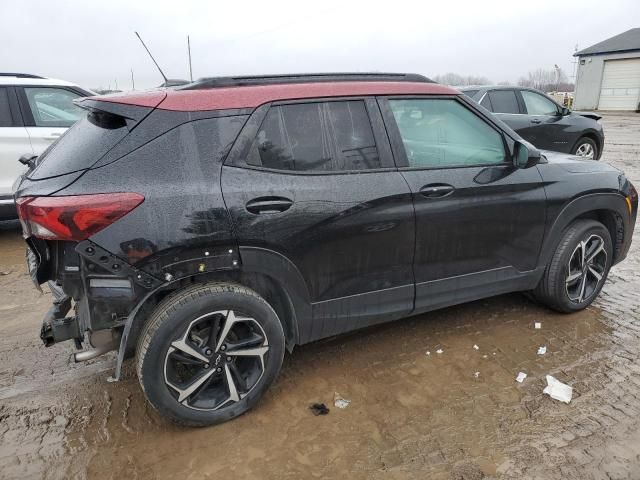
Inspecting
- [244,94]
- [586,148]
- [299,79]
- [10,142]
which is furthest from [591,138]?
[10,142]

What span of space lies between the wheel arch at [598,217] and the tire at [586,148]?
6.44 m

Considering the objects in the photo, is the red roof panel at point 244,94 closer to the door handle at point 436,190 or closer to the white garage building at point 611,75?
the door handle at point 436,190

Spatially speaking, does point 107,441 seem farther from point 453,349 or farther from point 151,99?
point 453,349

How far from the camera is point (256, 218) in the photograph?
96.5 inches

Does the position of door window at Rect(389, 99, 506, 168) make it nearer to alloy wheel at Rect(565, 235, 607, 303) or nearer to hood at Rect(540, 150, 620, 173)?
hood at Rect(540, 150, 620, 173)

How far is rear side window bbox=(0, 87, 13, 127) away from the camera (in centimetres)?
562

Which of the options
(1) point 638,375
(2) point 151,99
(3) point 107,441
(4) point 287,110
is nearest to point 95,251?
(2) point 151,99

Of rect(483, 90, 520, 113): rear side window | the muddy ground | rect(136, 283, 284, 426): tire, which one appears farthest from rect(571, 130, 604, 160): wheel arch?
rect(136, 283, 284, 426): tire

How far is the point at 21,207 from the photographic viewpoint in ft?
7.43

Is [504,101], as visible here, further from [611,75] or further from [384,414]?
[611,75]

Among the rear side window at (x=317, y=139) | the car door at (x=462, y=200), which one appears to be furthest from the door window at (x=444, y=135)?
the rear side window at (x=317, y=139)

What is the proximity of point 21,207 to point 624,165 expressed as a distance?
11568 millimetres

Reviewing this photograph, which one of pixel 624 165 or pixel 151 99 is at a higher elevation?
pixel 151 99

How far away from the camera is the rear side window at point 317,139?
8.37ft
